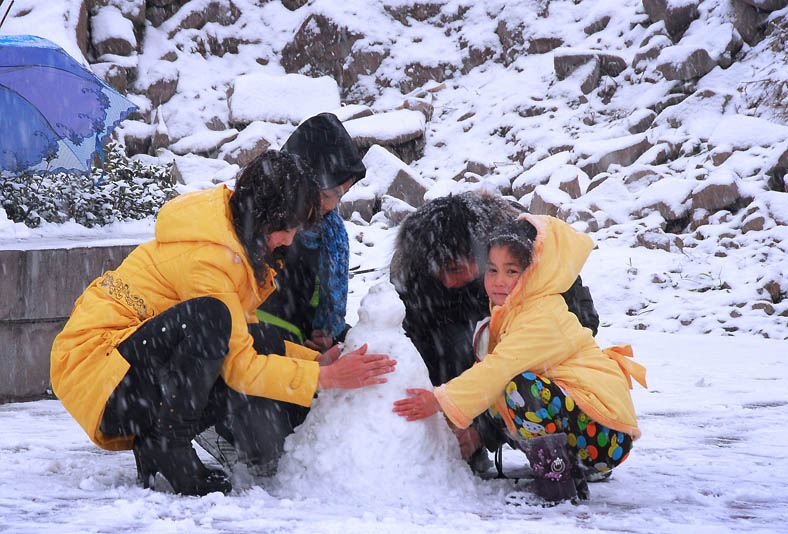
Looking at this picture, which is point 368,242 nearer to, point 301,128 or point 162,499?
point 301,128

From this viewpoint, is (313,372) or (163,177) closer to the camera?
(313,372)

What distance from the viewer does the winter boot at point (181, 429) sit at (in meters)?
2.02

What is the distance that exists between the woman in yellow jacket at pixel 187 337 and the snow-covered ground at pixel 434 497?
0.19 meters

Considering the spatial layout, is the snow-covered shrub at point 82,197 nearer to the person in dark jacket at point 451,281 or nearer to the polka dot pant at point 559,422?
the person in dark jacket at point 451,281

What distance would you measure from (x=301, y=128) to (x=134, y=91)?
9970 millimetres

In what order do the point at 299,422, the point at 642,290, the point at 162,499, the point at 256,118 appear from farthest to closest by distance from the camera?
the point at 256,118 → the point at 642,290 → the point at 299,422 → the point at 162,499

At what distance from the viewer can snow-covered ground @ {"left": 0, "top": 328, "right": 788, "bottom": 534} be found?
177cm

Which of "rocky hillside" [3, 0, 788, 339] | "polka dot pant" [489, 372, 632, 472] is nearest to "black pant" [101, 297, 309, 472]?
"polka dot pant" [489, 372, 632, 472]

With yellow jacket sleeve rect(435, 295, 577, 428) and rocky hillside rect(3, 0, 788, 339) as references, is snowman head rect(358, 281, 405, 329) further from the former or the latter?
rocky hillside rect(3, 0, 788, 339)

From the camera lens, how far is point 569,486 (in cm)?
211

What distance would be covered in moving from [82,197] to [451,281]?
3019 mm

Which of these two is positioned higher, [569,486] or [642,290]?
[569,486]

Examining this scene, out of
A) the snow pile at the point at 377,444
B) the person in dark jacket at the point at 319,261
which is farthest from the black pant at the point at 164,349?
the person in dark jacket at the point at 319,261

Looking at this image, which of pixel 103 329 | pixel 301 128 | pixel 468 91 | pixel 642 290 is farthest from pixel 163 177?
pixel 468 91
